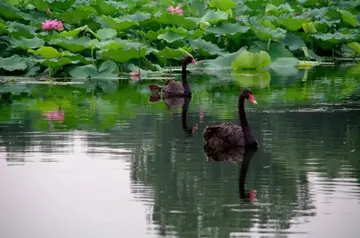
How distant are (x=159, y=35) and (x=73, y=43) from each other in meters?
2.07

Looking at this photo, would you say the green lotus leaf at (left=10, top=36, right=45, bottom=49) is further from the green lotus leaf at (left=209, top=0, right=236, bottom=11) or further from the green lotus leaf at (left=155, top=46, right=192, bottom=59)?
the green lotus leaf at (left=209, top=0, right=236, bottom=11)

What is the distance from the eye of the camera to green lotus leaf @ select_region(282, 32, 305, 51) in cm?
2116

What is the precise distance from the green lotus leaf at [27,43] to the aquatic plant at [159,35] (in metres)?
0.01

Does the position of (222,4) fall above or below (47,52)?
above

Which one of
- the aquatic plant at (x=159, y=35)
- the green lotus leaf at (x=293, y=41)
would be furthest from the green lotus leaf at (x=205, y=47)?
the green lotus leaf at (x=293, y=41)

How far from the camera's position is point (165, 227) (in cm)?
696

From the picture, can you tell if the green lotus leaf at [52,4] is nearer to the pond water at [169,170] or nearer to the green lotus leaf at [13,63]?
the green lotus leaf at [13,63]

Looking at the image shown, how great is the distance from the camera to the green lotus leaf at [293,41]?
2116cm

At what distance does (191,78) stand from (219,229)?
10.9 metres

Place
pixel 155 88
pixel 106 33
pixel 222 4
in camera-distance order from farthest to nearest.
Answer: pixel 222 4 < pixel 106 33 < pixel 155 88

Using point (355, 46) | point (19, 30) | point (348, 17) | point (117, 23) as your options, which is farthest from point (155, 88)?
point (348, 17)

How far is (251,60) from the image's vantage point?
18516 millimetres

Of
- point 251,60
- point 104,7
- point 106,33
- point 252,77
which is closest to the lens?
point 252,77

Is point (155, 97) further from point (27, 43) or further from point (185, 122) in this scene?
point (27, 43)
